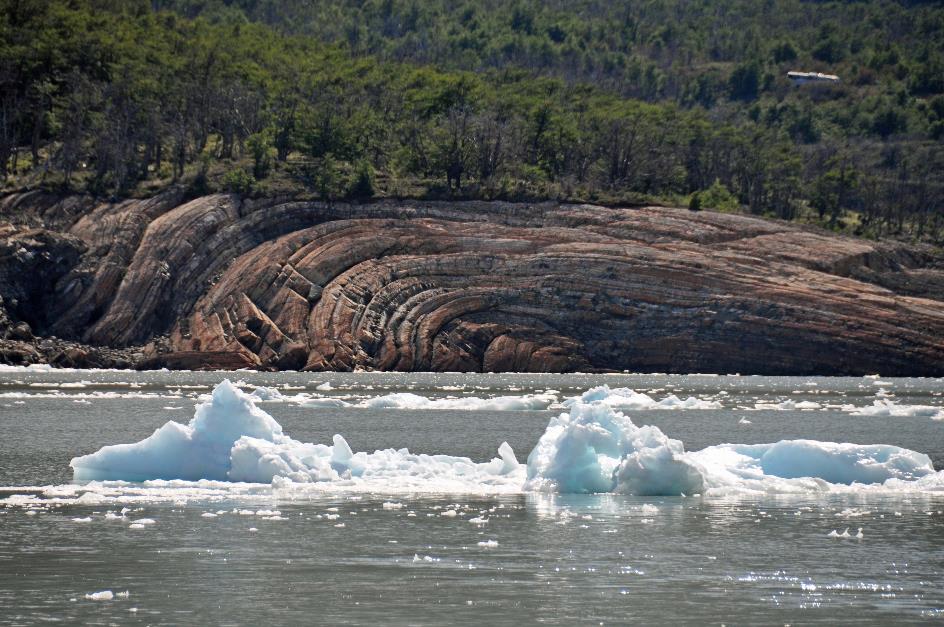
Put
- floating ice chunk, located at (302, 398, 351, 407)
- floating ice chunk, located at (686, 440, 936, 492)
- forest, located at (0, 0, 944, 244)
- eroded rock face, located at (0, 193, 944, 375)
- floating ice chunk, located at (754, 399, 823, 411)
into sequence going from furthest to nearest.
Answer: forest, located at (0, 0, 944, 244) → eroded rock face, located at (0, 193, 944, 375) → floating ice chunk, located at (754, 399, 823, 411) → floating ice chunk, located at (302, 398, 351, 407) → floating ice chunk, located at (686, 440, 936, 492)

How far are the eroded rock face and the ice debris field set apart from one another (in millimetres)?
62590

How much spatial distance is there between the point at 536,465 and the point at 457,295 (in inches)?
2726

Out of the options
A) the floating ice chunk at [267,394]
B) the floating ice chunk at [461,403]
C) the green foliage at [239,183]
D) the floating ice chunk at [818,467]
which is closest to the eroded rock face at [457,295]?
the green foliage at [239,183]

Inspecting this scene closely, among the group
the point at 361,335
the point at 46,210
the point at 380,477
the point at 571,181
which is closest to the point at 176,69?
the point at 46,210

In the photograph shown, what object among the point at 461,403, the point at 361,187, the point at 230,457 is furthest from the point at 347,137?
the point at 230,457

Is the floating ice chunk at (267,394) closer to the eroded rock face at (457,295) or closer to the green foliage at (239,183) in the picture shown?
the eroded rock face at (457,295)

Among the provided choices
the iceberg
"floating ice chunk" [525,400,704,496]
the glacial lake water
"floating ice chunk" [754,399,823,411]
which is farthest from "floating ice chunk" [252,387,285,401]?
"floating ice chunk" [525,400,704,496]

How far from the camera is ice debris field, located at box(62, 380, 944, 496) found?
35.3 m

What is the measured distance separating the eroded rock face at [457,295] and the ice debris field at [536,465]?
6259 centimetres

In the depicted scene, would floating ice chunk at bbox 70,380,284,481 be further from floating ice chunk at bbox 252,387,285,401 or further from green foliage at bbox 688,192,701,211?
green foliage at bbox 688,192,701,211

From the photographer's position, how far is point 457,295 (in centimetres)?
10538

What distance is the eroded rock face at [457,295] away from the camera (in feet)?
335

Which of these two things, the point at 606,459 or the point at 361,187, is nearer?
the point at 606,459

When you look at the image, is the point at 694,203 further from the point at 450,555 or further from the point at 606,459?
the point at 450,555
